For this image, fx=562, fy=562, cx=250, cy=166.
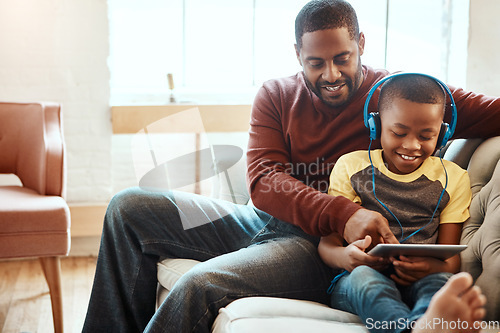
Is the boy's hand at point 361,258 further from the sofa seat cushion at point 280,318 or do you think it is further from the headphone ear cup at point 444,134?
the headphone ear cup at point 444,134

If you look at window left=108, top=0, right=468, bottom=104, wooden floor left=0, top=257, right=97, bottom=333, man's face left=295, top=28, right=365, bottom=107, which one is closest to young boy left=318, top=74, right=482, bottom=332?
man's face left=295, top=28, right=365, bottom=107

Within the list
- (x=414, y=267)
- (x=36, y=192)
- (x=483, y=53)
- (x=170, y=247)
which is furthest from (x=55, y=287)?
(x=483, y=53)

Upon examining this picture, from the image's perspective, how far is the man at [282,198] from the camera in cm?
143

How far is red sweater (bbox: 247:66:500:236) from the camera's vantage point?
1.43 metres

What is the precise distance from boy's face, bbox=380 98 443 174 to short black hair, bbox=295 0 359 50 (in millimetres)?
278

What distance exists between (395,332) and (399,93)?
0.60m

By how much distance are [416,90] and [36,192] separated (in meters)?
1.65

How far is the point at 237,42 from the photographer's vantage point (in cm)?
341

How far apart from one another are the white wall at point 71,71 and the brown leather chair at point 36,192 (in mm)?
432

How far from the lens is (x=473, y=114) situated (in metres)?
1.45

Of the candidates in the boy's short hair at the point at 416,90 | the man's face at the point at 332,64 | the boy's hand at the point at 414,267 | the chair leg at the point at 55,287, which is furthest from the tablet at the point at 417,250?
the chair leg at the point at 55,287

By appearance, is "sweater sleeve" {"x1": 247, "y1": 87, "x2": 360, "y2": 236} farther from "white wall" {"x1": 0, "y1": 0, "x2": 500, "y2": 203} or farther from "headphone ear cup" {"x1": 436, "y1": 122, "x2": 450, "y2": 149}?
"white wall" {"x1": 0, "y1": 0, "x2": 500, "y2": 203}

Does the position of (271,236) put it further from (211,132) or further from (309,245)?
(211,132)

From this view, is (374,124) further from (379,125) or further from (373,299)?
(373,299)
